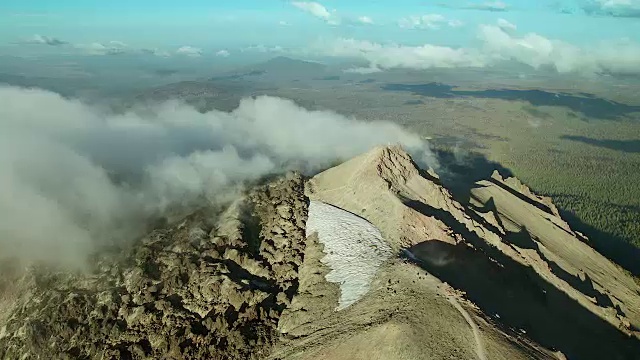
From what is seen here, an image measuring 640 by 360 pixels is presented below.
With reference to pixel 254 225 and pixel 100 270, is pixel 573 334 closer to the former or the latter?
pixel 254 225

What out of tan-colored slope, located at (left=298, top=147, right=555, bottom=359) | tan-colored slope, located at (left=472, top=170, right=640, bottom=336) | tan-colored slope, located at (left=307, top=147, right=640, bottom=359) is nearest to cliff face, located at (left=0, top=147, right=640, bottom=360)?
tan-colored slope, located at (left=298, top=147, right=555, bottom=359)

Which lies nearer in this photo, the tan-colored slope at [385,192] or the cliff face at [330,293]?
the cliff face at [330,293]

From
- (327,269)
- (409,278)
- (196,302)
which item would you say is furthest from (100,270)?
(409,278)

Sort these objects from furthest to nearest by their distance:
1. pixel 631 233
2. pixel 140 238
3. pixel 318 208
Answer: pixel 631 233 → pixel 318 208 → pixel 140 238

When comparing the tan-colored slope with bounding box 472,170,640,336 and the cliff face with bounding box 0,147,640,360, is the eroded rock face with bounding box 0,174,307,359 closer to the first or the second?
the cliff face with bounding box 0,147,640,360

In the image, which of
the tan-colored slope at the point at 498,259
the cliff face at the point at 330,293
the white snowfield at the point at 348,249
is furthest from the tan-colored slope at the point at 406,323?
the white snowfield at the point at 348,249

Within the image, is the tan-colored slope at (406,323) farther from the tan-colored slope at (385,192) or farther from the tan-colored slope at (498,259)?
the tan-colored slope at (498,259)
